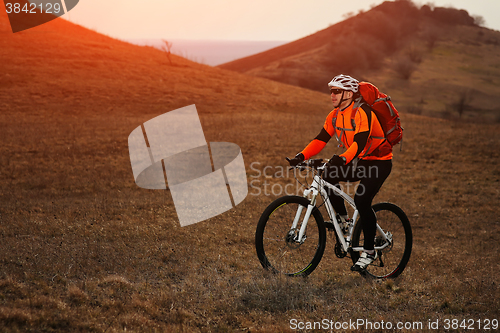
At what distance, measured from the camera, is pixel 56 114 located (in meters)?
29.9

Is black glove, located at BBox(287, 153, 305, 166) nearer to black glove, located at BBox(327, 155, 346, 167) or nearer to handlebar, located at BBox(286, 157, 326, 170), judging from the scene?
handlebar, located at BBox(286, 157, 326, 170)

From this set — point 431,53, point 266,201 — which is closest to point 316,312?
point 266,201

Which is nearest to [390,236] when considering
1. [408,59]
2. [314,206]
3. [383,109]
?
[314,206]

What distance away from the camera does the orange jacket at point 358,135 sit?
4.74m

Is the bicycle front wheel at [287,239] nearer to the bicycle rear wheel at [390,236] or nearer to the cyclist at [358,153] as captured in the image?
the cyclist at [358,153]

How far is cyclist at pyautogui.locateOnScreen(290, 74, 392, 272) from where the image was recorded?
4.76m

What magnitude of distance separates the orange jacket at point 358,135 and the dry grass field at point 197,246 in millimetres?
1770

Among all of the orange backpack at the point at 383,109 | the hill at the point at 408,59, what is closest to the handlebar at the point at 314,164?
the orange backpack at the point at 383,109

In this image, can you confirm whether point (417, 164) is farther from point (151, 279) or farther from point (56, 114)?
point (56, 114)

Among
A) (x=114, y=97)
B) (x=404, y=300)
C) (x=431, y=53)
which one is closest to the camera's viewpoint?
(x=404, y=300)

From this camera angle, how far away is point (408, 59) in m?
109

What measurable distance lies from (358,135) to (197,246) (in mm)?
3717

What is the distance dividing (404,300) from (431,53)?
134969 mm

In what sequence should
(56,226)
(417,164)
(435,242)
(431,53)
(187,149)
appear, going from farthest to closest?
(431,53) → (187,149) → (417,164) → (435,242) → (56,226)
